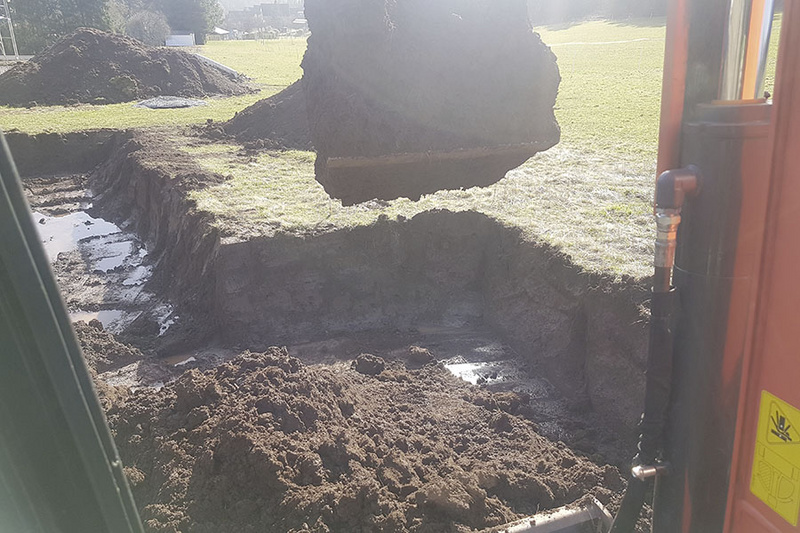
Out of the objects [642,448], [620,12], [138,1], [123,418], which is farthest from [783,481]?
[138,1]

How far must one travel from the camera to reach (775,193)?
154 centimetres

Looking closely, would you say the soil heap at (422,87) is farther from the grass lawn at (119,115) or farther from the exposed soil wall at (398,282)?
the grass lawn at (119,115)

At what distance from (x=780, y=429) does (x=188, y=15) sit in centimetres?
5257

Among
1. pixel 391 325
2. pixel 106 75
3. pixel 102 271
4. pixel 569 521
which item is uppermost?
pixel 106 75

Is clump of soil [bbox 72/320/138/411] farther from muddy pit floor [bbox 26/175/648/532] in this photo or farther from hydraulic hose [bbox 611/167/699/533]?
hydraulic hose [bbox 611/167/699/533]

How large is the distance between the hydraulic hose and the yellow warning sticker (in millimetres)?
351

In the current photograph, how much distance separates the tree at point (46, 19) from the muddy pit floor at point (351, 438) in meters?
31.6

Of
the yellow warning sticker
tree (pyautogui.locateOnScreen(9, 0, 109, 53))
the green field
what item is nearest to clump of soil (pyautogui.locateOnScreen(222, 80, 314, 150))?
the green field

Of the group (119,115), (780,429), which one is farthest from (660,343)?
(119,115)

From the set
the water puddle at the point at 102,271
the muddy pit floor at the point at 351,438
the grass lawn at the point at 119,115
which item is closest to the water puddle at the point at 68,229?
the water puddle at the point at 102,271

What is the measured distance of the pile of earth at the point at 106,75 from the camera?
67.3 ft

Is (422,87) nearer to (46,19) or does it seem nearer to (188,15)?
(46,19)

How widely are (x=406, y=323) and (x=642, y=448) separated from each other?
4719 mm

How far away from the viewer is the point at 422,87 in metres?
4.23
